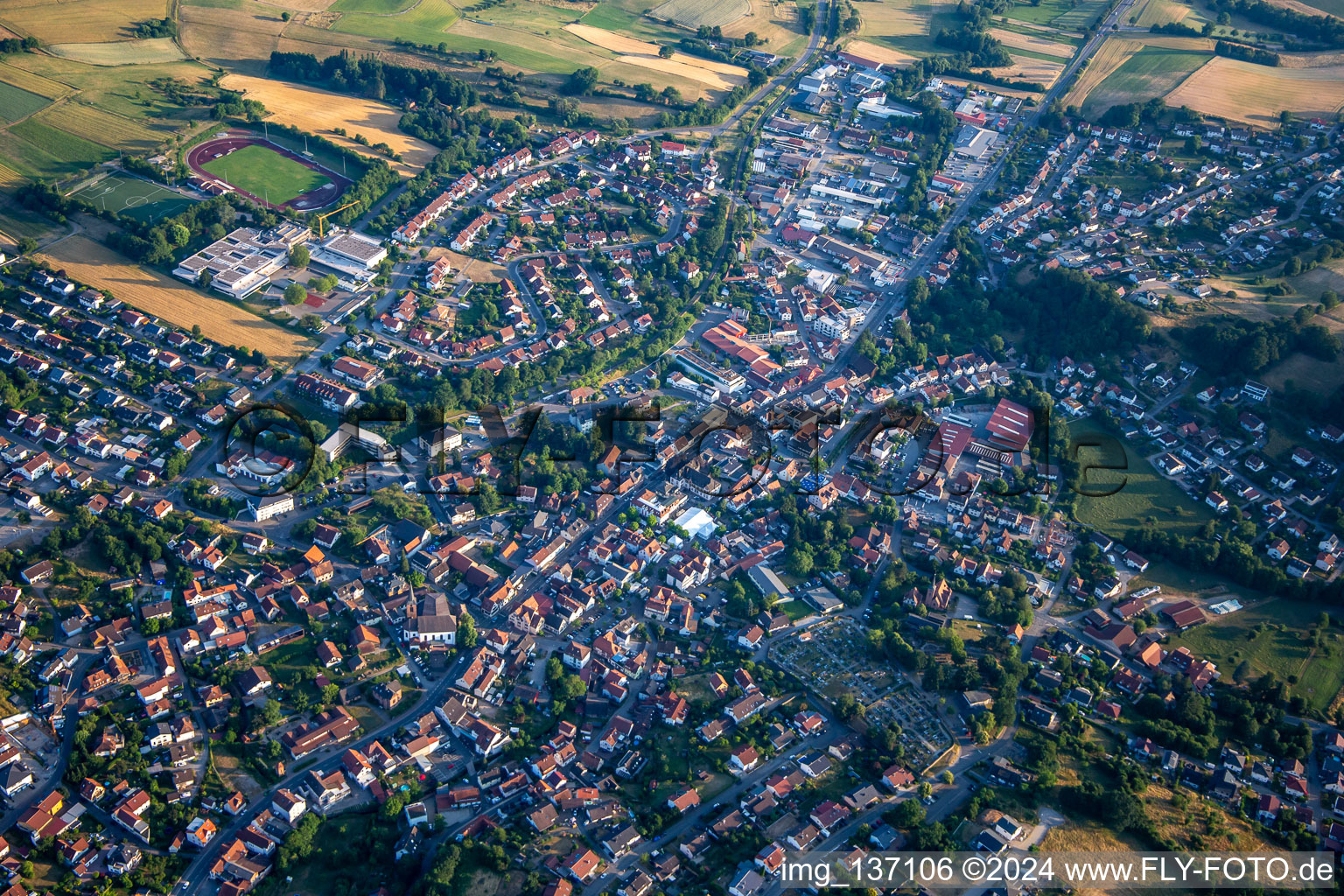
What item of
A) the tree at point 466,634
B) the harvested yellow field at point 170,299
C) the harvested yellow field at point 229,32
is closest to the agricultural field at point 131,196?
the harvested yellow field at point 170,299

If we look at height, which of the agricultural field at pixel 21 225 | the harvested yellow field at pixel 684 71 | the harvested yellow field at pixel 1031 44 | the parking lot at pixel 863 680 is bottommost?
the parking lot at pixel 863 680

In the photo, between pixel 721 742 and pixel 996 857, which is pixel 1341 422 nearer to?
pixel 996 857

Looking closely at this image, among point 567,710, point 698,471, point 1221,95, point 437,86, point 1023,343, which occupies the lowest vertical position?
point 567,710

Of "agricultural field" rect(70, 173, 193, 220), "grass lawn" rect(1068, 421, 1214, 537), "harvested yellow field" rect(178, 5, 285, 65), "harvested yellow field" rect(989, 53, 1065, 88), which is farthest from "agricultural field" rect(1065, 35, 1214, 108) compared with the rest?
"agricultural field" rect(70, 173, 193, 220)

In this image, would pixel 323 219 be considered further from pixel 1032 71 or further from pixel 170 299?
pixel 1032 71

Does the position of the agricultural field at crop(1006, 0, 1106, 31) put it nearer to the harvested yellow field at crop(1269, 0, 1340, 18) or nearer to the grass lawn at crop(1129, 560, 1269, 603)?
the harvested yellow field at crop(1269, 0, 1340, 18)

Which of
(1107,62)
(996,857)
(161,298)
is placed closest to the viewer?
(996,857)

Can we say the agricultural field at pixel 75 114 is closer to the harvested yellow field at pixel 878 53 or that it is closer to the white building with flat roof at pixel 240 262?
the white building with flat roof at pixel 240 262

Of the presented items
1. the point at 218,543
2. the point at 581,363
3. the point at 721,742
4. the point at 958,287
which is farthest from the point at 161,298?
the point at 958,287
